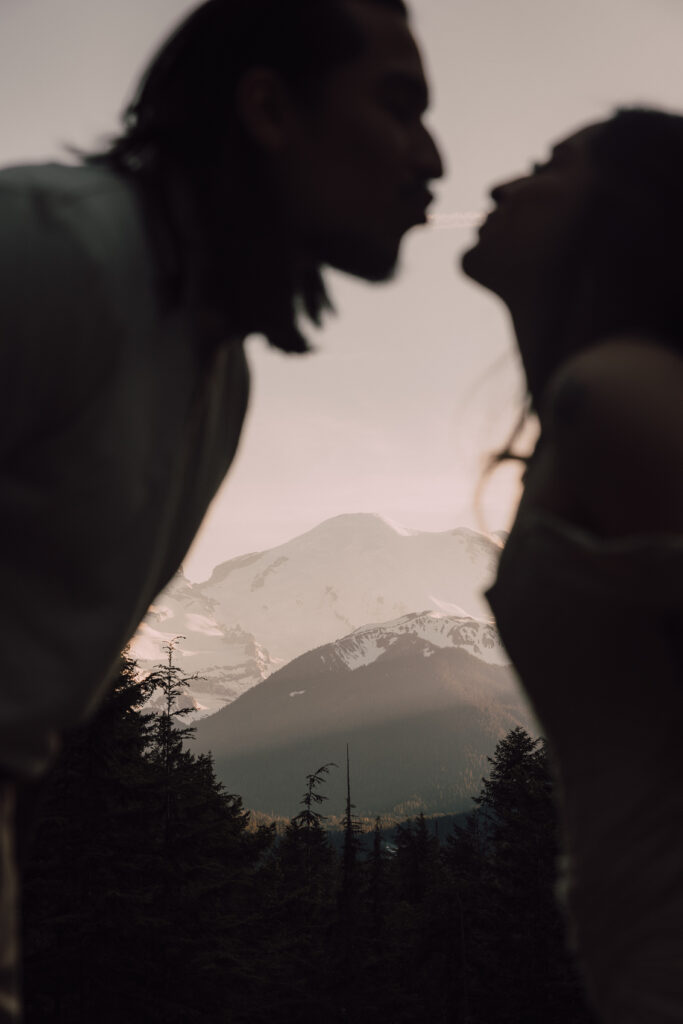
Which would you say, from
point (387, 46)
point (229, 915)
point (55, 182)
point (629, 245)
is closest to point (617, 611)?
point (629, 245)

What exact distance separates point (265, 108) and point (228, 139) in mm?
105

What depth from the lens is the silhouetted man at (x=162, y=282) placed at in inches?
40.8

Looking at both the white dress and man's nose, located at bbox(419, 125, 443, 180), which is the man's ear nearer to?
man's nose, located at bbox(419, 125, 443, 180)

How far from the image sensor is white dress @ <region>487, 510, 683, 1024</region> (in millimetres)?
1181

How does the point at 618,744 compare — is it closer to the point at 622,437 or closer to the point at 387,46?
the point at 622,437

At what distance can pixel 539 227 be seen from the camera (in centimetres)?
184

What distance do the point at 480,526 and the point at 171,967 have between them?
23712 millimetres

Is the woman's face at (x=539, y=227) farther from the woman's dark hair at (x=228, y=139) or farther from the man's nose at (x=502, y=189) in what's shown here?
the woman's dark hair at (x=228, y=139)

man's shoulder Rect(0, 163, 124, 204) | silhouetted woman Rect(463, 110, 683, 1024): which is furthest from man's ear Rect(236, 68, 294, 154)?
silhouetted woman Rect(463, 110, 683, 1024)

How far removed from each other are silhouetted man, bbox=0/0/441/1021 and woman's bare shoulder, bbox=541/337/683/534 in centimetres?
57

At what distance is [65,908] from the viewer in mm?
16781

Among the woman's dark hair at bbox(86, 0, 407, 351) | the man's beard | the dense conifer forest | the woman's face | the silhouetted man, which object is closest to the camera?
the silhouetted man

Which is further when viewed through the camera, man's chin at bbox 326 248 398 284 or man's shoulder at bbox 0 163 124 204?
man's chin at bbox 326 248 398 284

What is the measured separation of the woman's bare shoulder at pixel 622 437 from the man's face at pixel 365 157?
0.55 m
